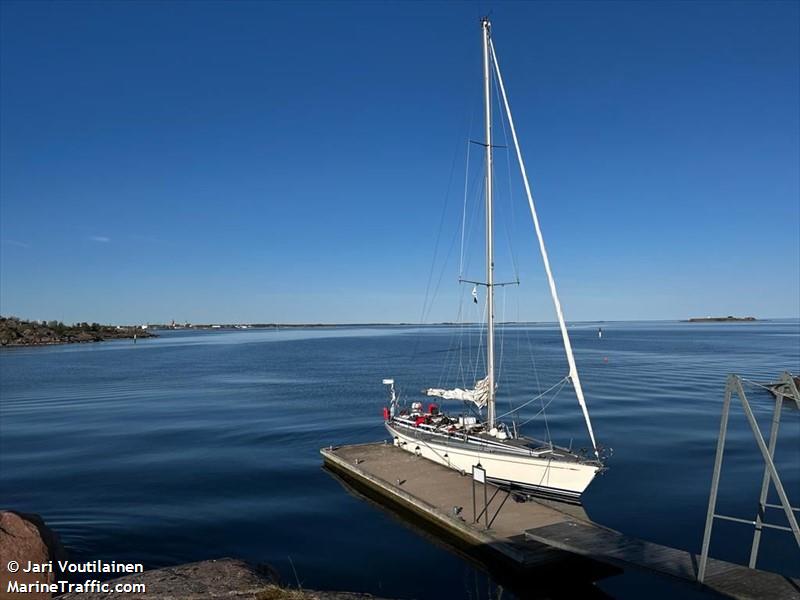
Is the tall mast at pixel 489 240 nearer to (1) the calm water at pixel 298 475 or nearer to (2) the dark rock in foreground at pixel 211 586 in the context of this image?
(1) the calm water at pixel 298 475

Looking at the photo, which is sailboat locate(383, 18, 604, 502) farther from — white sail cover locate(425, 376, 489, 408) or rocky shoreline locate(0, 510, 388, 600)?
rocky shoreline locate(0, 510, 388, 600)

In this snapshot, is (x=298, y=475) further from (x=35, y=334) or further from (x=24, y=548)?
(x=35, y=334)

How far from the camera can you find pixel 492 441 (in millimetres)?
23609

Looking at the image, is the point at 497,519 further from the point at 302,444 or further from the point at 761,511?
the point at 302,444

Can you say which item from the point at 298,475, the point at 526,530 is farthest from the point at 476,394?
the point at 526,530

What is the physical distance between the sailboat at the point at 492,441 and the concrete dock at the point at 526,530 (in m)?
0.71

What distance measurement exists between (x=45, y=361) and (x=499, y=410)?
→ 98402 mm

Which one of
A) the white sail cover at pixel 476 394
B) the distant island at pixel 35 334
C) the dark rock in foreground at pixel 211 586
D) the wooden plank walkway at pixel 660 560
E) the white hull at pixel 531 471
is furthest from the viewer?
the distant island at pixel 35 334

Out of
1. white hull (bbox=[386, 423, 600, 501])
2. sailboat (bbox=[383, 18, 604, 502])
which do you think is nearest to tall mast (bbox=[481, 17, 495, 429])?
sailboat (bbox=[383, 18, 604, 502])

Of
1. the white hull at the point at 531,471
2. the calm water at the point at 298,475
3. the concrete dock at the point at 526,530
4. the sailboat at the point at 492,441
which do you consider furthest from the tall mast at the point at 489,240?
the calm water at the point at 298,475

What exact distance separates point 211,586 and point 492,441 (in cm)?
1576

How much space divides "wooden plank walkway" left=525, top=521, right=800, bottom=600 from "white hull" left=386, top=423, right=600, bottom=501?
2.99m

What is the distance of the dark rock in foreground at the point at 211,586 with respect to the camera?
9.47 metres

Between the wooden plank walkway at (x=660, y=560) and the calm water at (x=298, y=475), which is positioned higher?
the wooden plank walkway at (x=660, y=560)
